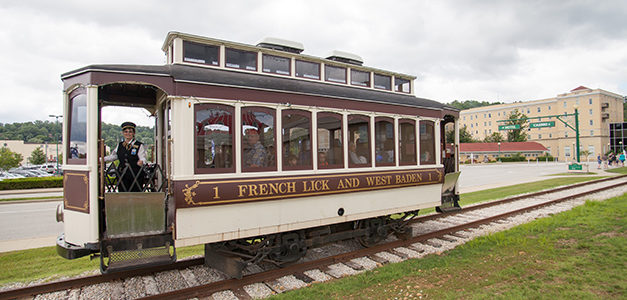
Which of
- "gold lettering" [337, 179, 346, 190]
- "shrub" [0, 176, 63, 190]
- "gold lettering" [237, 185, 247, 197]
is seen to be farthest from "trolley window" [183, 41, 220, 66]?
"shrub" [0, 176, 63, 190]

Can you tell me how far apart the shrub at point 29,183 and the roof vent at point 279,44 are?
2486 centimetres

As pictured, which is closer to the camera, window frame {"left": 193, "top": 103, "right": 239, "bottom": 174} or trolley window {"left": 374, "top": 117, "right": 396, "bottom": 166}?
window frame {"left": 193, "top": 103, "right": 239, "bottom": 174}

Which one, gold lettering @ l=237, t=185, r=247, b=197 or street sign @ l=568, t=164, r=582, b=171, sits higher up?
gold lettering @ l=237, t=185, r=247, b=197

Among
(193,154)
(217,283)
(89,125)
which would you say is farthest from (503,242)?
(89,125)

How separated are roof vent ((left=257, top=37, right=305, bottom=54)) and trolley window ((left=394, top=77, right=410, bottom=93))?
2898 millimetres

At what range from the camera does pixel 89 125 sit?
15.8ft

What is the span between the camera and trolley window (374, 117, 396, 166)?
721 cm

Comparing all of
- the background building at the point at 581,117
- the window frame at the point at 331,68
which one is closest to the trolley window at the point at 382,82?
the window frame at the point at 331,68

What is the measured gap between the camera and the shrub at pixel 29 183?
23188 mm

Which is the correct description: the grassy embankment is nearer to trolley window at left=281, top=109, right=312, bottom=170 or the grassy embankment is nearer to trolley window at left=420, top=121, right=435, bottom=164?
trolley window at left=281, top=109, right=312, bottom=170

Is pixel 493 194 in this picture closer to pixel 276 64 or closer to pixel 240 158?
pixel 276 64

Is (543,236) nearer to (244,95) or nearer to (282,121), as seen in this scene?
(282,121)

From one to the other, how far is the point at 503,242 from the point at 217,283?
19.1ft

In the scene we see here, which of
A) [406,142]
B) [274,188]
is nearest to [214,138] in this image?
[274,188]
